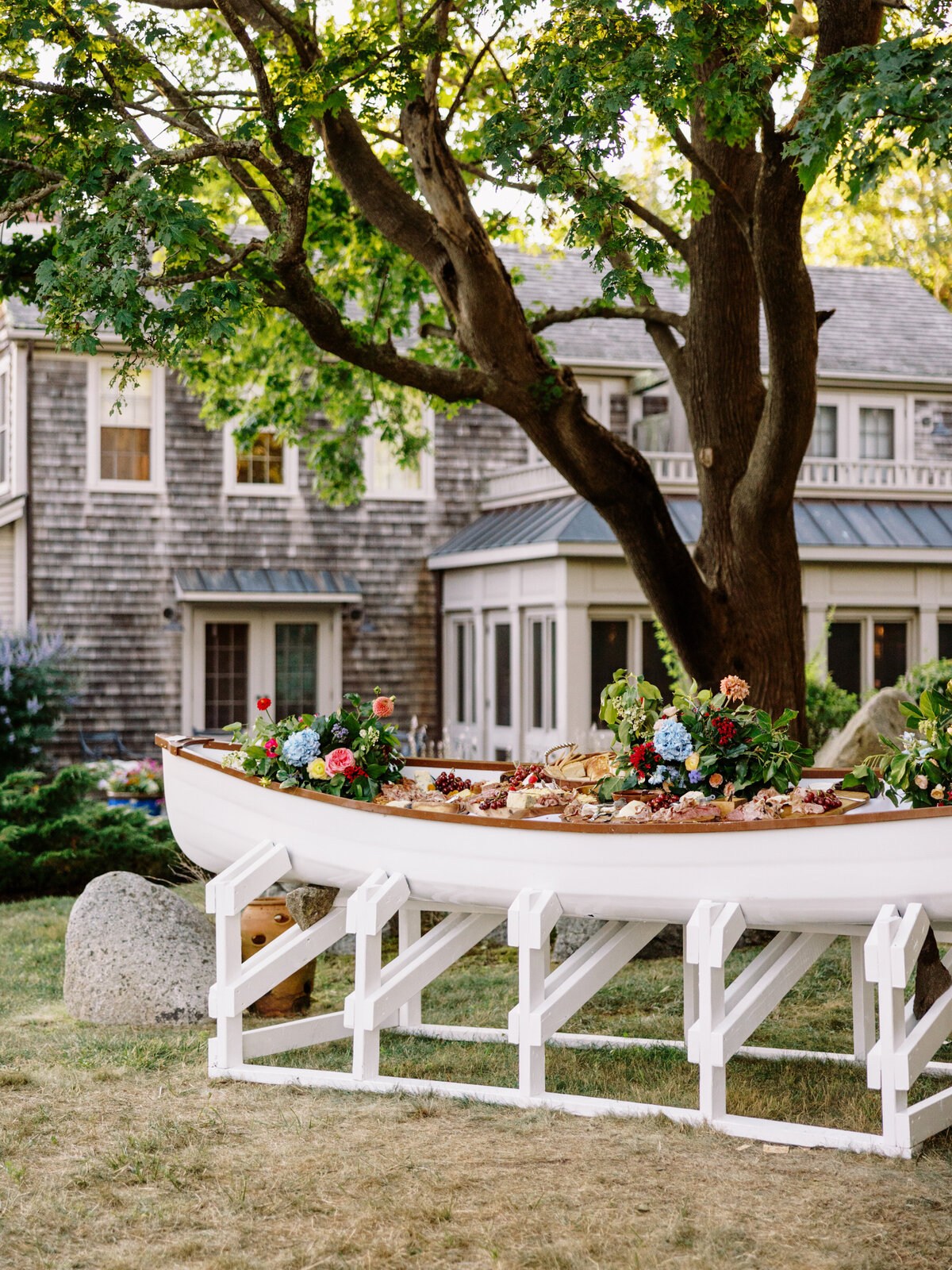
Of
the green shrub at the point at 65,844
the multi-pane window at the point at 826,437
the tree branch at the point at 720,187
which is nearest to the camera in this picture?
the tree branch at the point at 720,187

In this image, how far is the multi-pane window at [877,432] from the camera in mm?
20312

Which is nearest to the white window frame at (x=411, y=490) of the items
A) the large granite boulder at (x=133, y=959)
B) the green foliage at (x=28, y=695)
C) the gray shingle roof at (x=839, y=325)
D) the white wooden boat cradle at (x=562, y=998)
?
the gray shingle roof at (x=839, y=325)

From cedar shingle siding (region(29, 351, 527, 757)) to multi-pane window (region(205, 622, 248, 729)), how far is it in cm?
47

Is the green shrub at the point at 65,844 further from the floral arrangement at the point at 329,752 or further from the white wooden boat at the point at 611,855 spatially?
the floral arrangement at the point at 329,752

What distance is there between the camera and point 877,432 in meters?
20.4

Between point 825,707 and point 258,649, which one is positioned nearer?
point 825,707

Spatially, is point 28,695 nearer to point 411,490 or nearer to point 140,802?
point 140,802

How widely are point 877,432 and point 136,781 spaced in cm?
1180

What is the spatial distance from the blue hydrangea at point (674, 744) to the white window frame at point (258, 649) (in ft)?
41.1

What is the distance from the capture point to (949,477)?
18609mm

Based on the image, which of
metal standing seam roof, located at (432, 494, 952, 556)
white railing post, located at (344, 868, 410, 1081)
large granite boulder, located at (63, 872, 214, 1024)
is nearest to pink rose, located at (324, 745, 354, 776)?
white railing post, located at (344, 868, 410, 1081)

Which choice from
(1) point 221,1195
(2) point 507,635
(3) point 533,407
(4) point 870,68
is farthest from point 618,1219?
(2) point 507,635

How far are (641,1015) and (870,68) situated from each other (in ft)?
15.7

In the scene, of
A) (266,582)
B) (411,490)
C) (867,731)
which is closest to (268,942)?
(867,731)
